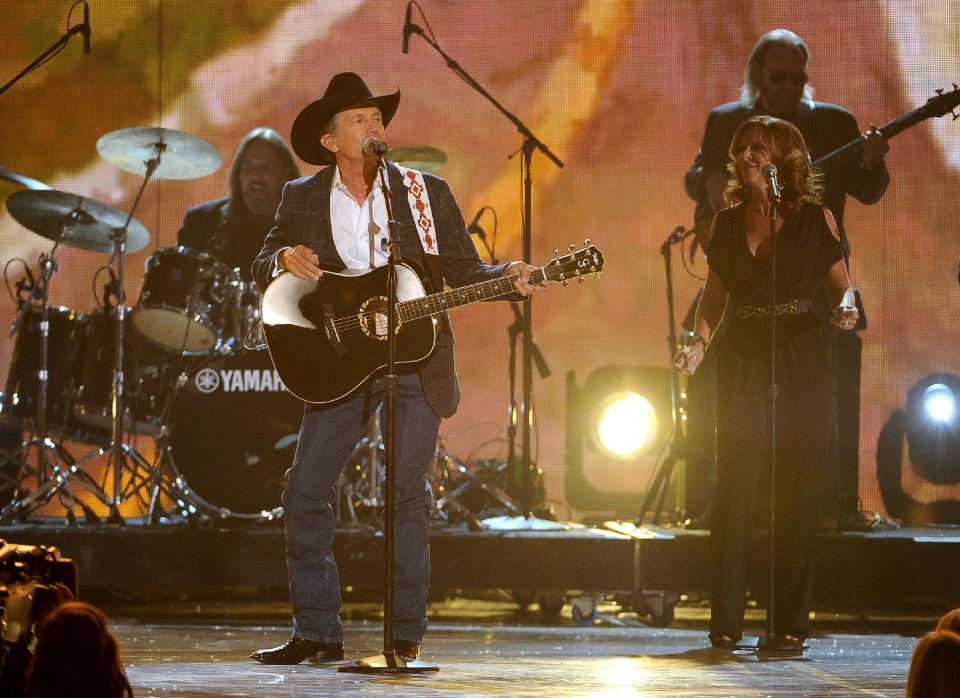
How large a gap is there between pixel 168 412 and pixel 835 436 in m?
3.33

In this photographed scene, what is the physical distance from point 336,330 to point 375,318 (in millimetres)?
138

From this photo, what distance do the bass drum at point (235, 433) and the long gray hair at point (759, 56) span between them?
2.86 m

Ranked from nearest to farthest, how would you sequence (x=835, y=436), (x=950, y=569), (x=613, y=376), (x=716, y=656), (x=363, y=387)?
(x=363, y=387), (x=716, y=656), (x=950, y=569), (x=835, y=436), (x=613, y=376)

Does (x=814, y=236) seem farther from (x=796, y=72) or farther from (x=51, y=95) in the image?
(x=51, y=95)

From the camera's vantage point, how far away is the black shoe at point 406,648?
379 centimetres

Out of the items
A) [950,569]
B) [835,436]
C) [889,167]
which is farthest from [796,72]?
[950,569]

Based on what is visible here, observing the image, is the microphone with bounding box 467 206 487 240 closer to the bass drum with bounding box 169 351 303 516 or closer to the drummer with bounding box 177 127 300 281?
the drummer with bounding box 177 127 300 281

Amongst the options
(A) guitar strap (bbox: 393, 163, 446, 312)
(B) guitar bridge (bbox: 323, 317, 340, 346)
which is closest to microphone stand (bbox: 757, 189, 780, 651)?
(A) guitar strap (bbox: 393, 163, 446, 312)

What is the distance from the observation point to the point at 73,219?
251 inches

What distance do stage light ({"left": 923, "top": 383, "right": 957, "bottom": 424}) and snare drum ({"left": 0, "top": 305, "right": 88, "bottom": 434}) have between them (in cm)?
457

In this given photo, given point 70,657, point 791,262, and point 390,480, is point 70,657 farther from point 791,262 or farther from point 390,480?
point 791,262

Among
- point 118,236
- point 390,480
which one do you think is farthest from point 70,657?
point 118,236

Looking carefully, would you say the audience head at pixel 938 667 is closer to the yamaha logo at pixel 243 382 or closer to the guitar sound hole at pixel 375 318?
the guitar sound hole at pixel 375 318

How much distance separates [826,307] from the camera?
5.45m
